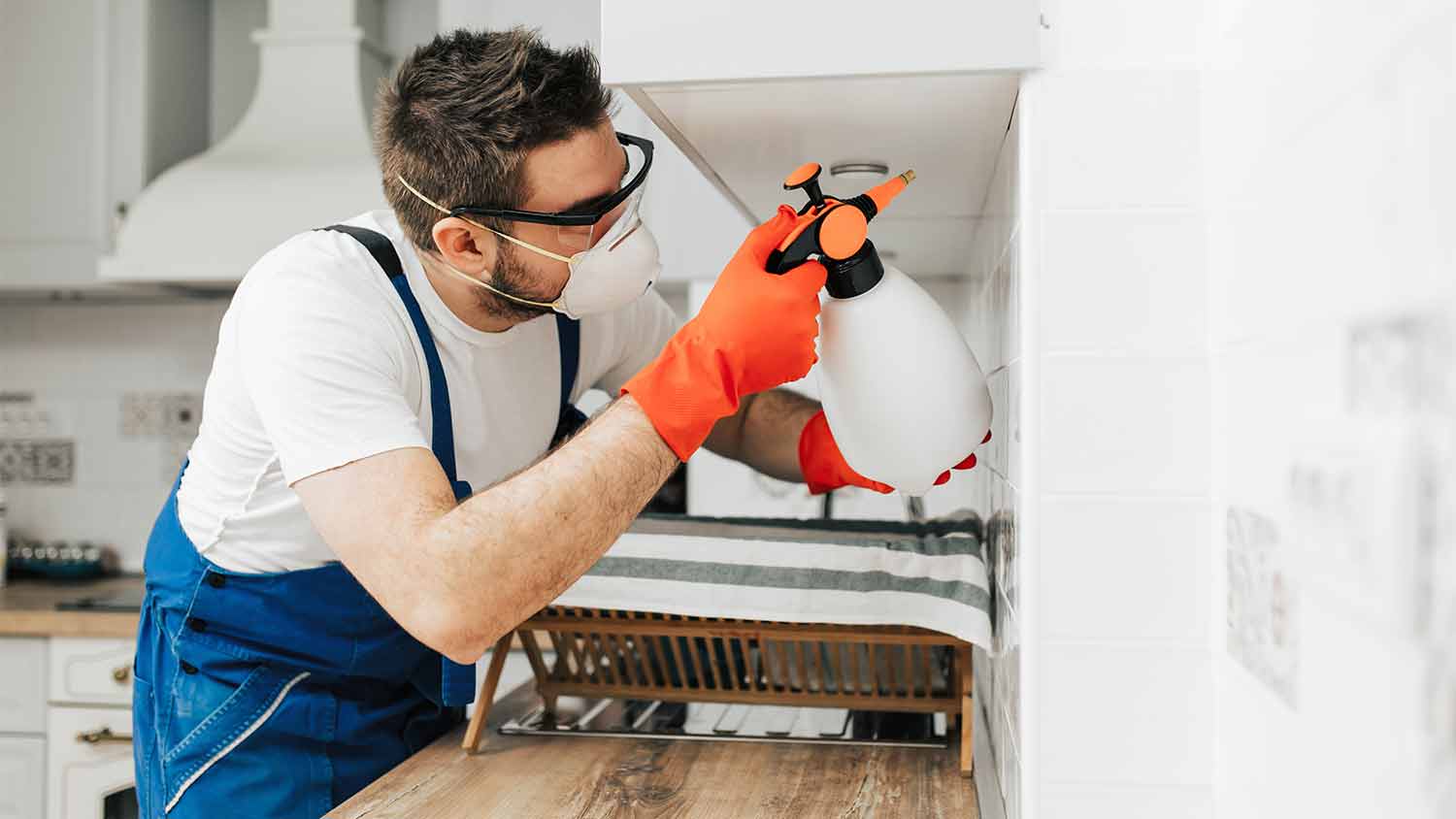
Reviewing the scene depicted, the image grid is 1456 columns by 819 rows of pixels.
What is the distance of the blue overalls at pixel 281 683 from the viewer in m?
1.09

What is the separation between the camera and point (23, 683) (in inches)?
81.8

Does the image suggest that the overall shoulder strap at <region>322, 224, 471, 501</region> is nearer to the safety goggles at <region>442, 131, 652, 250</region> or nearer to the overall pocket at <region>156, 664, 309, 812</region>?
the safety goggles at <region>442, 131, 652, 250</region>

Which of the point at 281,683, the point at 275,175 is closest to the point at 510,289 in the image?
the point at 281,683

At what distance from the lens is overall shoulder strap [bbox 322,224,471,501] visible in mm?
1068

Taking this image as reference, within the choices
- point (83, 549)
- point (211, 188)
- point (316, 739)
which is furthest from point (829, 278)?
point (83, 549)

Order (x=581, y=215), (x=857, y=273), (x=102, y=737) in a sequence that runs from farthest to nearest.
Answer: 1. (x=102, y=737)
2. (x=581, y=215)
3. (x=857, y=273)

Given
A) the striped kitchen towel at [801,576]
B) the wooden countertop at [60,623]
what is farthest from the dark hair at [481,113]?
the wooden countertop at [60,623]

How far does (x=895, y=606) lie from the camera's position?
0.91 metres

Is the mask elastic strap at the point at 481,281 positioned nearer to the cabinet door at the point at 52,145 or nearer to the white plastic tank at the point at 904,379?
the white plastic tank at the point at 904,379

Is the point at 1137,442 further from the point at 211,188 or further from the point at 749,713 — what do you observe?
the point at 211,188

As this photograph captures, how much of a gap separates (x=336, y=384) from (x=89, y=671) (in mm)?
1529

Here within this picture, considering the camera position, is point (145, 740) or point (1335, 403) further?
point (145, 740)

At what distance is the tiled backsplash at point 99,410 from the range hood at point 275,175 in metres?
0.42

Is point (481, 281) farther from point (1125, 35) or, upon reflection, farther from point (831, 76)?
point (1125, 35)
